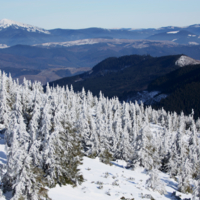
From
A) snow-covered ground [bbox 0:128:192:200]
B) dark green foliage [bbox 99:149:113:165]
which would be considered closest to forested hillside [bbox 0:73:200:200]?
dark green foliage [bbox 99:149:113:165]

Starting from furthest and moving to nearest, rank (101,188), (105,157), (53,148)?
(105,157)
(101,188)
(53,148)

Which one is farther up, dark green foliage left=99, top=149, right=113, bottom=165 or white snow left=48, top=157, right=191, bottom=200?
white snow left=48, top=157, right=191, bottom=200

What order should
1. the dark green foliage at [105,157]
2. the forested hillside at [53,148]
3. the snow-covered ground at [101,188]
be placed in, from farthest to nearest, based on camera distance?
the dark green foliage at [105,157] → the snow-covered ground at [101,188] → the forested hillside at [53,148]

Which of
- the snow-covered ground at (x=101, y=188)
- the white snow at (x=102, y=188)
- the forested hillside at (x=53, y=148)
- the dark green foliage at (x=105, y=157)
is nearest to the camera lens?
the forested hillside at (x=53, y=148)

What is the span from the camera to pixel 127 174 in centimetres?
3788

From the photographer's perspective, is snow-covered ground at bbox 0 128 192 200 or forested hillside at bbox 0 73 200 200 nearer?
forested hillside at bbox 0 73 200 200

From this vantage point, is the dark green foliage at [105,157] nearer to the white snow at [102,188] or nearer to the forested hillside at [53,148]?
the forested hillside at [53,148]

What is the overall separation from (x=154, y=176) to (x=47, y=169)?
633 inches

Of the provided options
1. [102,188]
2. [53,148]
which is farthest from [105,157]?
[53,148]

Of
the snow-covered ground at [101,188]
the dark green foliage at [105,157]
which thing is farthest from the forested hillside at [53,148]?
the snow-covered ground at [101,188]

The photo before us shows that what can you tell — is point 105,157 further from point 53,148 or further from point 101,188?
point 53,148

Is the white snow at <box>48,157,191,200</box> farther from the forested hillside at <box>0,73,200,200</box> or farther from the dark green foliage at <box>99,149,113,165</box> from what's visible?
the dark green foliage at <box>99,149,113,165</box>

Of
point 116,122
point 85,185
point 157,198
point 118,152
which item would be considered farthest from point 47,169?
point 116,122

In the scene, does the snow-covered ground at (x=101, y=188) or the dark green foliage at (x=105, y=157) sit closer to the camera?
the snow-covered ground at (x=101, y=188)
